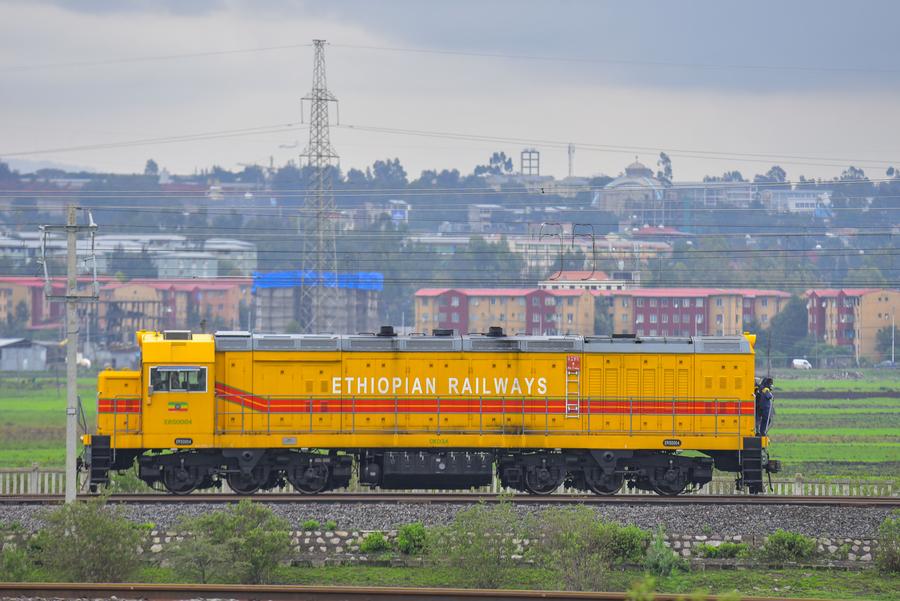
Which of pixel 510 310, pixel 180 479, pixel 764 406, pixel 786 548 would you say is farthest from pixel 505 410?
pixel 510 310

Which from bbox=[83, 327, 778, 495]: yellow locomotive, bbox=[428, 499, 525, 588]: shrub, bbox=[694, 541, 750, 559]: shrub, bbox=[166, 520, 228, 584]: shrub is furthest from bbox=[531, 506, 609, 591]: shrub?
bbox=[166, 520, 228, 584]: shrub

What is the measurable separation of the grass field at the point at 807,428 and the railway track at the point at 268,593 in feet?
51.5

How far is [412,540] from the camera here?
21484mm

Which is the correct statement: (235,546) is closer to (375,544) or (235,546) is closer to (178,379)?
(375,544)

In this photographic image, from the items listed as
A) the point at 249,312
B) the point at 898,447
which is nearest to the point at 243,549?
the point at 898,447

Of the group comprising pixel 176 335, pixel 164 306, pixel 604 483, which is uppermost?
pixel 164 306

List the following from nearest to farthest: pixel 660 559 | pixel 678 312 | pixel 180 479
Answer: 1. pixel 660 559
2. pixel 180 479
3. pixel 678 312

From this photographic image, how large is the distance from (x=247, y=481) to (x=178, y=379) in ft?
8.44

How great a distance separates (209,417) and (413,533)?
5769mm

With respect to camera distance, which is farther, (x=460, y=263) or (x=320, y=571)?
(x=460, y=263)

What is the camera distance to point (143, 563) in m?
20.9

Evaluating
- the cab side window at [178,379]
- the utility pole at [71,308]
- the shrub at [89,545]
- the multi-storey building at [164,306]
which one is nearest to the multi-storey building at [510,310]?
the multi-storey building at [164,306]

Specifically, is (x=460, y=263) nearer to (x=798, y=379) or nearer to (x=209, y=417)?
(x=798, y=379)

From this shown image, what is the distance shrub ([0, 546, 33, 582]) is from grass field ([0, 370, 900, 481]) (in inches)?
782
